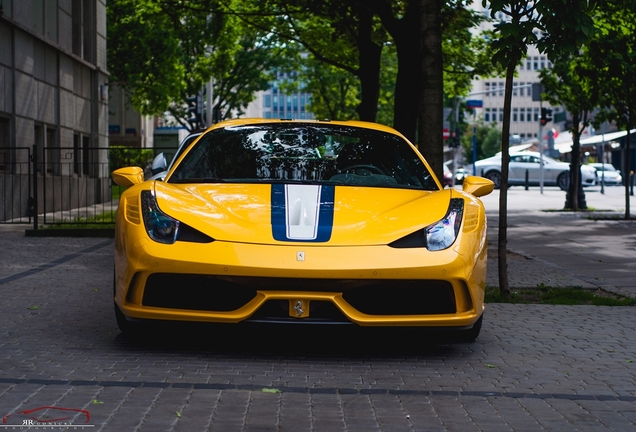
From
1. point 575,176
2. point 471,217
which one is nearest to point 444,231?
point 471,217

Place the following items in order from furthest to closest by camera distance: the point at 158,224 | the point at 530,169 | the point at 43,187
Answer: the point at 530,169, the point at 43,187, the point at 158,224

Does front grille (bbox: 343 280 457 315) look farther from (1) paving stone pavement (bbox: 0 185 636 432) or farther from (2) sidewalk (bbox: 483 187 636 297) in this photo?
(2) sidewalk (bbox: 483 187 636 297)

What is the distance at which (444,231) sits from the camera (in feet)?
19.7

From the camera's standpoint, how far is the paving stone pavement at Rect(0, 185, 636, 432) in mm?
4512

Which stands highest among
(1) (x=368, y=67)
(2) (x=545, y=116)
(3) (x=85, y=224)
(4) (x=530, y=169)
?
(1) (x=368, y=67)

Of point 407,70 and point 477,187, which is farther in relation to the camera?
point 407,70

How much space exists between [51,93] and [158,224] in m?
18.9

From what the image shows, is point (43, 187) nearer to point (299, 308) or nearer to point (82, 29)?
point (82, 29)

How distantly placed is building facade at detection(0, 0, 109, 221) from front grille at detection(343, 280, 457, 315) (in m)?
10.9

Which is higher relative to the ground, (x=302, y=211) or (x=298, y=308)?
(x=302, y=211)

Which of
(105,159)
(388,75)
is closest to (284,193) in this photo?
(105,159)

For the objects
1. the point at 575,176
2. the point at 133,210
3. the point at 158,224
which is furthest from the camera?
the point at 575,176

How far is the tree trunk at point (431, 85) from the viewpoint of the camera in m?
10.9

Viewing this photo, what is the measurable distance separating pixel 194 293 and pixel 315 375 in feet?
2.76
